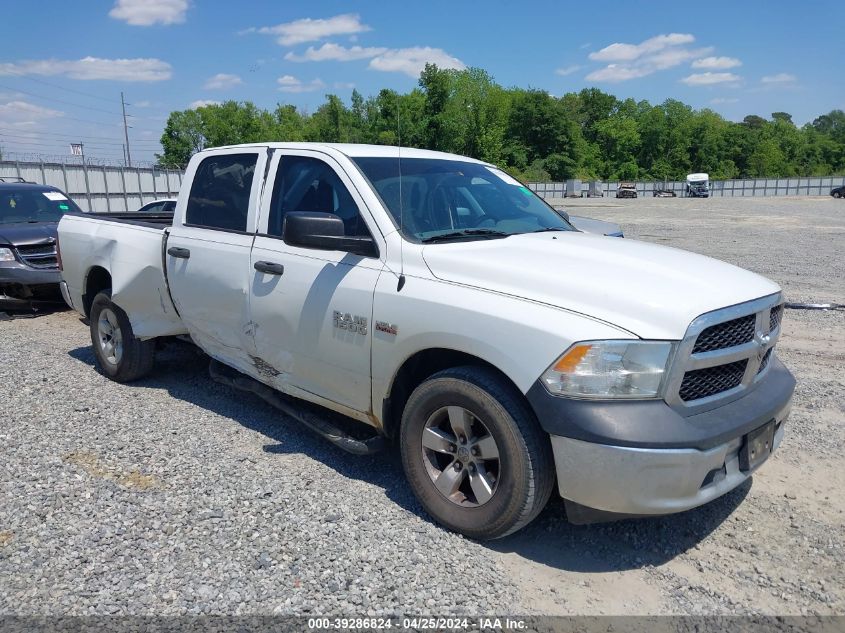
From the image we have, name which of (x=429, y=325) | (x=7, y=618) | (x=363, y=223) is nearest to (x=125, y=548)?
(x=7, y=618)

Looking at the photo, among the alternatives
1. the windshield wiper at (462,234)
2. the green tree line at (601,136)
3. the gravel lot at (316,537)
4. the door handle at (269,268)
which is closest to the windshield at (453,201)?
the windshield wiper at (462,234)

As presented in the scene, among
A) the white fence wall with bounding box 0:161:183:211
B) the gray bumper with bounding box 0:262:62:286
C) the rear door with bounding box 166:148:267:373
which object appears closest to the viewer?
the rear door with bounding box 166:148:267:373

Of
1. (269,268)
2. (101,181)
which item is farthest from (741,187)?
(269,268)

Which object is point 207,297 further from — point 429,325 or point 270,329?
point 429,325

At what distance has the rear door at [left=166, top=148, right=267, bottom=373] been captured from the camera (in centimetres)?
453

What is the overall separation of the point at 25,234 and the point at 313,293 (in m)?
7.21

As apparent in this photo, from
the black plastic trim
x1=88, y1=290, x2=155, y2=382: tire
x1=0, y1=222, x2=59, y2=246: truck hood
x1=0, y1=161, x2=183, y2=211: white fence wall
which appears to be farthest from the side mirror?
x1=0, y1=161, x2=183, y2=211: white fence wall

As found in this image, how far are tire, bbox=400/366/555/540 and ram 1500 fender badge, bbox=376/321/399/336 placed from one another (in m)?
0.32

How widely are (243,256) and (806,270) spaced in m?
11.9

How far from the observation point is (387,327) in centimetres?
355

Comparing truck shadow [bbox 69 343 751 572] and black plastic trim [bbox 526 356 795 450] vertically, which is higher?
black plastic trim [bbox 526 356 795 450]

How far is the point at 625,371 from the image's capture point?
2.87 metres

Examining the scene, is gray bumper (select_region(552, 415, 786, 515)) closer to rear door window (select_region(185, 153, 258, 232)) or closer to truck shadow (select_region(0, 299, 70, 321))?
rear door window (select_region(185, 153, 258, 232))

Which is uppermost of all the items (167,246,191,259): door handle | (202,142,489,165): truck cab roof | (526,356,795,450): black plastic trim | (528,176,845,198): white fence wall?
(202,142,489,165): truck cab roof
